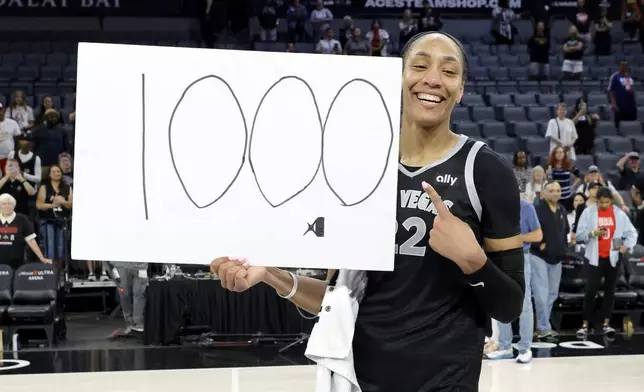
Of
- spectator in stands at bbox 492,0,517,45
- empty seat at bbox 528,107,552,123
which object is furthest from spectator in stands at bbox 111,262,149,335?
spectator in stands at bbox 492,0,517,45

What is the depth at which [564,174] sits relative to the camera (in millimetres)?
12422

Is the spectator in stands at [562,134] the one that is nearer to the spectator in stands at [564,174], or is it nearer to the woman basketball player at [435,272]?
the spectator in stands at [564,174]

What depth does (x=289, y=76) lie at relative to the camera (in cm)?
229

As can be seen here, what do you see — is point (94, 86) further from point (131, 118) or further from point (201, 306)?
point (201, 306)

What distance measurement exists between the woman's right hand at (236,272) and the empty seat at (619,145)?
45.0 ft

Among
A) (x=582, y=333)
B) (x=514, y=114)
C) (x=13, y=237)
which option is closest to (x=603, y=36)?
(x=514, y=114)

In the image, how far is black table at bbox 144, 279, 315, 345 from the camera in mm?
9594

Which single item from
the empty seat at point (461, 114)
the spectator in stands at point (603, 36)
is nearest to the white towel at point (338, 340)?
the empty seat at point (461, 114)

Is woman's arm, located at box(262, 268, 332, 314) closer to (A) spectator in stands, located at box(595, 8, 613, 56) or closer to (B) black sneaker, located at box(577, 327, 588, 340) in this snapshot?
(B) black sneaker, located at box(577, 327, 588, 340)

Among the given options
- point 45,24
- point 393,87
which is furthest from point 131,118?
point 45,24

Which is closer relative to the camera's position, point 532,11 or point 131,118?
point 131,118

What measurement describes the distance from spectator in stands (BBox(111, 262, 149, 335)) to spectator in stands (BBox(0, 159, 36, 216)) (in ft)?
6.87

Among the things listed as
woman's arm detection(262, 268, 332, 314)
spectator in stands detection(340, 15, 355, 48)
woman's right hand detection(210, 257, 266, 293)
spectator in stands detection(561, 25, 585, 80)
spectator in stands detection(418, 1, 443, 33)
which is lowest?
woman's arm detection(262, 268, 332, 314)

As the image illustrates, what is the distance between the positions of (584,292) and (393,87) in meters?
8.77
